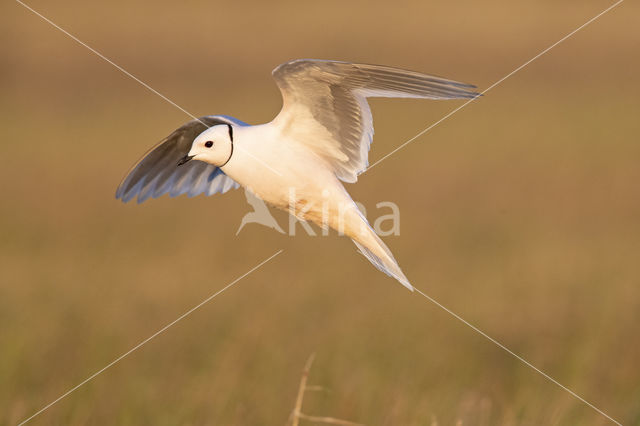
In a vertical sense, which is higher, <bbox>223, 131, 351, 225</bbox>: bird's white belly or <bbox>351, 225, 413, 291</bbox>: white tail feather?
<bbox>223, 131, 351, 225</bbox>: bird's white belly

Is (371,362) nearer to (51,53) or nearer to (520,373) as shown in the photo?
(520,373)

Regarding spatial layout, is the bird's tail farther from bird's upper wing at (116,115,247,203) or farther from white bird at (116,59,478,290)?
bird's upper wing at (116,115,247,203)

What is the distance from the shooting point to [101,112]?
13125mm

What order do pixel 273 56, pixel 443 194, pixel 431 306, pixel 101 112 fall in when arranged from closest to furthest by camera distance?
pixel 431 306, pixel 443 194, pixel 101 112, pixel 273 56

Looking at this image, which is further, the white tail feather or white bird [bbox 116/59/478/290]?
the white tail feather

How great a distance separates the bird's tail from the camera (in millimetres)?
2990

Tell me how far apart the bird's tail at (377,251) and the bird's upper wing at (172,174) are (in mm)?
703

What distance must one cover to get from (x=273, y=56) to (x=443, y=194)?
6722 mm

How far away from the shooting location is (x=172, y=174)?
3.55 m

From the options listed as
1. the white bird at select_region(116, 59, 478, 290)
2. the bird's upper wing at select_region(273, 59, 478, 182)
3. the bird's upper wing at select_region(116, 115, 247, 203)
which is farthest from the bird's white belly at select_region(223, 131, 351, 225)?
the bird's upper wing at select_region(116, 115, 247, 203)

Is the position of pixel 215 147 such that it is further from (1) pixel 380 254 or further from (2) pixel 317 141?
(1) pixel 380 254

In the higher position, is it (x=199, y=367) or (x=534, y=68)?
(x=534, y=68)

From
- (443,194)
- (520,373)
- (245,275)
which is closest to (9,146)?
(443,194)

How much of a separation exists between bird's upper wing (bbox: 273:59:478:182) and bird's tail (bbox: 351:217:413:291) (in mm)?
232
